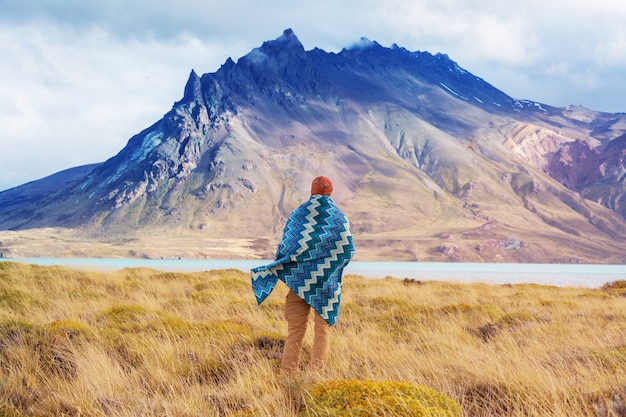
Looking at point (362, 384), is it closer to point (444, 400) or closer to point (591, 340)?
point (444, 400)

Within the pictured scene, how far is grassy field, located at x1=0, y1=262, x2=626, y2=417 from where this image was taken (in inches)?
199

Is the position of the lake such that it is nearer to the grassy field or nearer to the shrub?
the grassy field

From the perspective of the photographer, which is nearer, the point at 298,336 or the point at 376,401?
the point at 376,401

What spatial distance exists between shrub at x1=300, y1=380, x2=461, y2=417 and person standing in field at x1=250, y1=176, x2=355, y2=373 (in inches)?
66.2

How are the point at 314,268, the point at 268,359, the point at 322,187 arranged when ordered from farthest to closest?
the point at 268,359 < the point at 322,187 < the point at 314,268

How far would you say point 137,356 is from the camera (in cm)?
729

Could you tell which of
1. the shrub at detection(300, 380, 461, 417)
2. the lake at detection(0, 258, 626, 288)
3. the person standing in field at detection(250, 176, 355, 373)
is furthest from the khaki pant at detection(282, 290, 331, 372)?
the lake at detection(0, 258, 626, 288)

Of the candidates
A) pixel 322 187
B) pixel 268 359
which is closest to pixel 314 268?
pixel 322 187

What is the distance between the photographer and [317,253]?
6.53m

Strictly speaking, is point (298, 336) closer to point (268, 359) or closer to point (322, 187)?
point (268, 359)

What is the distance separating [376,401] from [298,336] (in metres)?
2.39

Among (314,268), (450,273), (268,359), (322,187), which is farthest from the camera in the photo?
(450,273)

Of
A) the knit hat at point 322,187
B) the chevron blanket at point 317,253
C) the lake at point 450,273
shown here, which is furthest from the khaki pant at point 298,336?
the lake at point 450,273

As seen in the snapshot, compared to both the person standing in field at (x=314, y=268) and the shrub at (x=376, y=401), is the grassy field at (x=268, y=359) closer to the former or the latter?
the shrub at (x=376, y=401)
